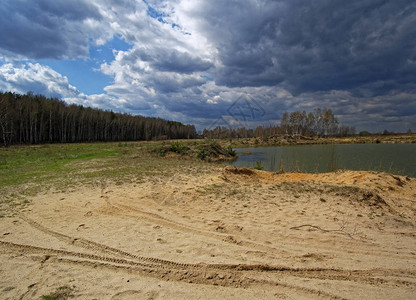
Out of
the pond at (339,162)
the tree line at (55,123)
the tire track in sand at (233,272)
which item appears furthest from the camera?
the tree line at (55,123)

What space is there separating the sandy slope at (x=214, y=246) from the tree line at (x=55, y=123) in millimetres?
43229

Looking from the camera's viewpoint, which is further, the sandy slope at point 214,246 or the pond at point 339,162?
the pond at point 339,162

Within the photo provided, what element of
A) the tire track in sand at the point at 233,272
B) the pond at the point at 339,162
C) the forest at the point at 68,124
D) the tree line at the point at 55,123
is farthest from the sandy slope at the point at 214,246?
the tree line at the point at 55,123

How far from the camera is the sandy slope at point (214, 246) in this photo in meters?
3.29

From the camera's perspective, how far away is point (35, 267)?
12.5ft

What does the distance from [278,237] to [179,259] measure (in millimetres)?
2267

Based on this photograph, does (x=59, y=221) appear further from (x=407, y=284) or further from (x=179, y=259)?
(x=407, y=284)

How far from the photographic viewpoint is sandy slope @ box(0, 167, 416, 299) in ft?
10.8

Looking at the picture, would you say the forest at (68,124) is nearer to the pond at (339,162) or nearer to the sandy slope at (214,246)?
the pond at (339,162)

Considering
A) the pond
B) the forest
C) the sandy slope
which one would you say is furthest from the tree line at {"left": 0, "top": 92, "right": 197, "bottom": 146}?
the sandy slope

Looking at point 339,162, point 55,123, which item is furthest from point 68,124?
point 339,162

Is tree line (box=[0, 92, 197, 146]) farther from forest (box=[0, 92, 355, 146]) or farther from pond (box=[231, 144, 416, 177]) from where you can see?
pond (box=[231, 144, 416, 177])

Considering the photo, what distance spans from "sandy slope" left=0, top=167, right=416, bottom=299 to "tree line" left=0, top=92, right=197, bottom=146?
43229mm

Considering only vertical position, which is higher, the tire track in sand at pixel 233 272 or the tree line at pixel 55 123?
the tree line at pixel 55 123
